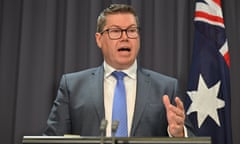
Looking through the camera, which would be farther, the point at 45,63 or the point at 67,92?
the point at 45,63

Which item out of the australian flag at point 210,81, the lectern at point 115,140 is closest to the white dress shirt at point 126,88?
the australian flag at point 210,81

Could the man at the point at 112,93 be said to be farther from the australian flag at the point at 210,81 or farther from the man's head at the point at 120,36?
the australian flag at the point at 210,81

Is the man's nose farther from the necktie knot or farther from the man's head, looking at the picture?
the necktie knot

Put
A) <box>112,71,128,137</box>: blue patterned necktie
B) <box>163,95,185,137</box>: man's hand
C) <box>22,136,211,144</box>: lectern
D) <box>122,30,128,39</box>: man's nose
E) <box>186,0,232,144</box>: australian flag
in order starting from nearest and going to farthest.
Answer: <box>22,136,211,144</box>: lectern < <box>163,95,185,137</box>: man's hand < <box>112,71,128,137</box>: blue patterned necktie < <box>122,30,128,39</box>: man's nose < <box>186,0,232,144</box>: australian flag

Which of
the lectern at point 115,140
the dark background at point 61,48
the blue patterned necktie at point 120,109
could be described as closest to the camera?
the lectern at point 115,140

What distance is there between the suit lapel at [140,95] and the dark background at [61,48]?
888 mm

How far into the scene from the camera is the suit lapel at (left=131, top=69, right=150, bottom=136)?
2092mm

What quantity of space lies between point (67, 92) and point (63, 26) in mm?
1136

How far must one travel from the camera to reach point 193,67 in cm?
283

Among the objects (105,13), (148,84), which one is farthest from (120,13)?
(148,84)

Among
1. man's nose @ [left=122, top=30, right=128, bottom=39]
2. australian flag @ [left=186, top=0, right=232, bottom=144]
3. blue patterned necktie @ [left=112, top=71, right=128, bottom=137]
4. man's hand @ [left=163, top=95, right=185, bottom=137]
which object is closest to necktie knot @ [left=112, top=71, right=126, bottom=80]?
blue patterned necktie @ [left=112, top=71, right=128, bottom=137]

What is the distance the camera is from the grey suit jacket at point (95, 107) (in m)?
2.11

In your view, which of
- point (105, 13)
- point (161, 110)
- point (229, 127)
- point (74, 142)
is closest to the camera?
point (74, 142)

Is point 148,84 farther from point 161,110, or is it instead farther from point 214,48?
point 214,48
